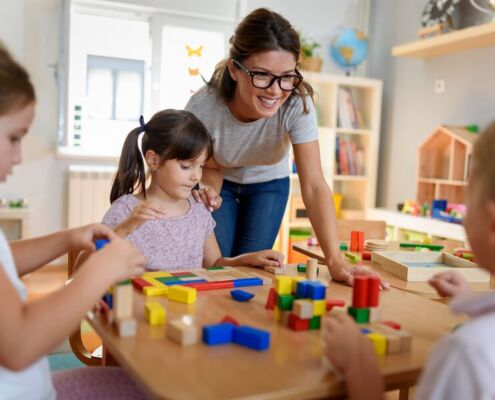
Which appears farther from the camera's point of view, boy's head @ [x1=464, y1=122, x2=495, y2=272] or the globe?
the globe

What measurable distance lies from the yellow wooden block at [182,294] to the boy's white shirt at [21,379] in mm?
286

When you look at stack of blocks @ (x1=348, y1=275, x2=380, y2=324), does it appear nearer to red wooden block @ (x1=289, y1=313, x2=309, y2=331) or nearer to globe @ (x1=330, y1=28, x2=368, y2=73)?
red wooden block @ (x1=289, y1=313, x2=309, y2=331)

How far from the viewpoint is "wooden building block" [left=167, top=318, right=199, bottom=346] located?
0.88 m

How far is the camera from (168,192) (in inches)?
69.3

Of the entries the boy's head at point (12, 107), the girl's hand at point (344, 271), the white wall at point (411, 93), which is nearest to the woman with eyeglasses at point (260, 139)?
the girl's hand at point (344, 271)

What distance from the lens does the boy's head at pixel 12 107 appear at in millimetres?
845

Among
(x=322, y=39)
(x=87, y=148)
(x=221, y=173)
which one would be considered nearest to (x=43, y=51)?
(x=87, y=148)

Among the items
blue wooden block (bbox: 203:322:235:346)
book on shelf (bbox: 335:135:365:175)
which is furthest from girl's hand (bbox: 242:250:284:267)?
book on shelf (bbox: 335:135:365:175)

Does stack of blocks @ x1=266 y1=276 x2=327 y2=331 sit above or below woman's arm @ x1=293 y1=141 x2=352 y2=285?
below

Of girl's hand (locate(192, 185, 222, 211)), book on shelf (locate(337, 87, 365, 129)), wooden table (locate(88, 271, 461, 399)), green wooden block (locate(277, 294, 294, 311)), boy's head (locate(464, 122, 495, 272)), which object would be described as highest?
book on shelf (locate(337, 87, 365, 129))

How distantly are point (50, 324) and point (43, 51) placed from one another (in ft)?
12.6

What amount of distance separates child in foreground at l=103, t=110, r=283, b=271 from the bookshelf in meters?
2.69

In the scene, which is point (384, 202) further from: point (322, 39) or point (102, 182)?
point (102, 182)

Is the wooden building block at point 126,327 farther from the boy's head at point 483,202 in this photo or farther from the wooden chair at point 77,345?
the wooden chair at point 77,345
